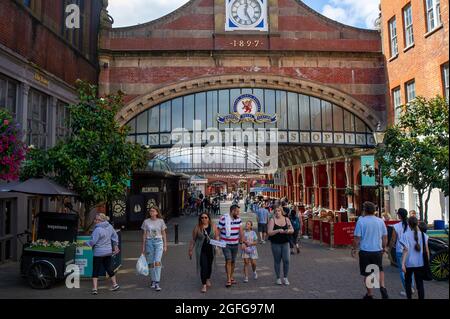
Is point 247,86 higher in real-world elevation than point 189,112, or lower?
higher

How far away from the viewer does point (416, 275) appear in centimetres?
634

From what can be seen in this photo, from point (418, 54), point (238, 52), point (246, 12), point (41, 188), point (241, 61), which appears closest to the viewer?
point (41, 188)

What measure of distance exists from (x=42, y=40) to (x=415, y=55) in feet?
50.3

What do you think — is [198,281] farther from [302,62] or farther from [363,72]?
[363,72]

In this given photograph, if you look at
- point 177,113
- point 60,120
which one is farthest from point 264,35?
point 60,120

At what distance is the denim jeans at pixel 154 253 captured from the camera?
7.78 m

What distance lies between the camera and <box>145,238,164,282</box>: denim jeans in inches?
306

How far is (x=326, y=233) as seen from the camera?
14.3 meters

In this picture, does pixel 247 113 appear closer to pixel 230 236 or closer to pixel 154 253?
pixel 230 236

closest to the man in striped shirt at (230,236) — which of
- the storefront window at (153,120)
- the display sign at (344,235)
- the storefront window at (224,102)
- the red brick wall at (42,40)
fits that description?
the display sign at (344,235)

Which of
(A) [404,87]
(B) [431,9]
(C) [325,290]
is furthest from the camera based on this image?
(A) [404,87]

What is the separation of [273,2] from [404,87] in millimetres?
7993

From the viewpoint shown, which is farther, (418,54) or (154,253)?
(418,54)
